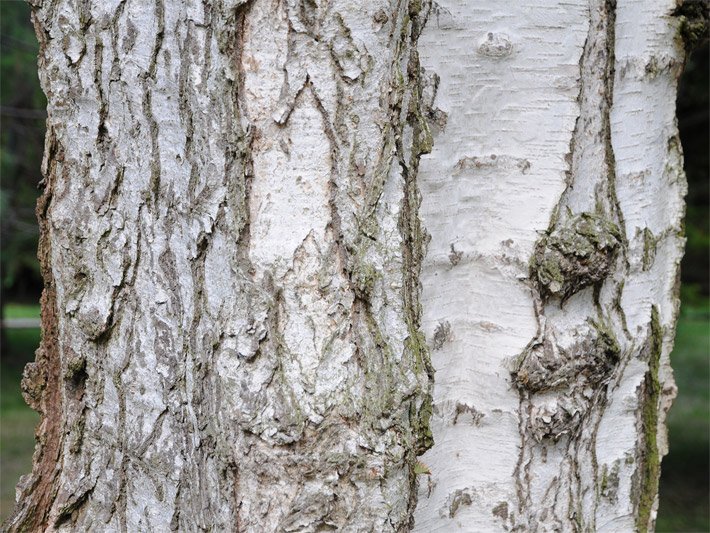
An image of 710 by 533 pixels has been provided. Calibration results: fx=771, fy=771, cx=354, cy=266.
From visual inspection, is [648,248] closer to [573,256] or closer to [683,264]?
[573,256]

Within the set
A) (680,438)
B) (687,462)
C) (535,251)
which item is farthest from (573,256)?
(680,438)

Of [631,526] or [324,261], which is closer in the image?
[324,261]

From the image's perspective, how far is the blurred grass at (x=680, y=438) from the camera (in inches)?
205

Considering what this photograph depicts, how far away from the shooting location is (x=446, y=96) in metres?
1.53

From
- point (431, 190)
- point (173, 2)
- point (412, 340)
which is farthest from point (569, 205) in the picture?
point (173, 2)

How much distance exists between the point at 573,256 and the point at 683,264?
4.37 m

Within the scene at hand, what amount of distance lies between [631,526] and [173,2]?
1.39 m

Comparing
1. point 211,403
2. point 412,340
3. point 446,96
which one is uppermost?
point 446,96

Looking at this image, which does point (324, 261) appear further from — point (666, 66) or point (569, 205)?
point (666, 66)

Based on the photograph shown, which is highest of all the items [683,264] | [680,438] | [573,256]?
[573,256]

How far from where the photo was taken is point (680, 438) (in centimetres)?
649

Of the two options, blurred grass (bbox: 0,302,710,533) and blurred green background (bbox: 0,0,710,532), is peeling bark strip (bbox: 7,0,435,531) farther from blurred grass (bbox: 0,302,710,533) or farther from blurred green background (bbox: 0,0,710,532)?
blurred grass (bbox: 0,302,710,533)

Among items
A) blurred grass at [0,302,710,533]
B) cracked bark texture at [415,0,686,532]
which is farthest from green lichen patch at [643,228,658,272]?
blurred grass at [0,302,710,533]

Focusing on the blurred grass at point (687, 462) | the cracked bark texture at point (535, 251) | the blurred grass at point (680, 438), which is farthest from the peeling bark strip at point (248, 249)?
the blurred grass at point (687, 462)
